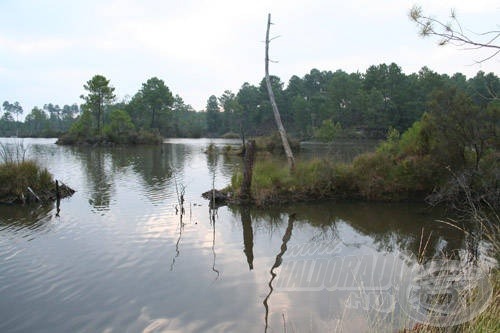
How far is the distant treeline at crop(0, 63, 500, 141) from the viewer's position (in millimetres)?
72312

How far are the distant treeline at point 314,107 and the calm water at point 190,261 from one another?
1332 inches

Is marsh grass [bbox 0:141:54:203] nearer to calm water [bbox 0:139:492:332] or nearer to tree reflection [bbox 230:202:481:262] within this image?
calm water [bbox 0:139:492:332]

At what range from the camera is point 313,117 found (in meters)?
84.2

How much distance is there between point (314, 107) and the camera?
92188mm

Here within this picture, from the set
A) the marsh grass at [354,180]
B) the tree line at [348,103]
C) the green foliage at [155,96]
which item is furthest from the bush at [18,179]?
the green foliage at [155,96]

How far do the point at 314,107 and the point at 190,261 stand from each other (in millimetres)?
87008

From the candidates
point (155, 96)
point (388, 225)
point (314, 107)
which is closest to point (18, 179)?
point (388, 225)

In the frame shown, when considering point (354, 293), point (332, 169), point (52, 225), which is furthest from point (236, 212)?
point (354, 293)

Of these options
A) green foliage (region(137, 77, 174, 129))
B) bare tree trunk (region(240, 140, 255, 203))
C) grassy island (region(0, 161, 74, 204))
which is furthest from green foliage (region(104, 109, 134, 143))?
bare tree trunk (region(240, 140, 255, 203))

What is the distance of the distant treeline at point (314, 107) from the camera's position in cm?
7231

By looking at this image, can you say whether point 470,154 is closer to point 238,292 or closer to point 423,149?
point 423,149

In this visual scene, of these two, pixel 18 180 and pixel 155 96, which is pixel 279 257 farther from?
pixel 155 96

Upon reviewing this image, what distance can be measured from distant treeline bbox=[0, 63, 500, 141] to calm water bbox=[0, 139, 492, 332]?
33.8 m

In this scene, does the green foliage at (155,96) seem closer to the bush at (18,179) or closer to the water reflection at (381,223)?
the bush at (18,179)
